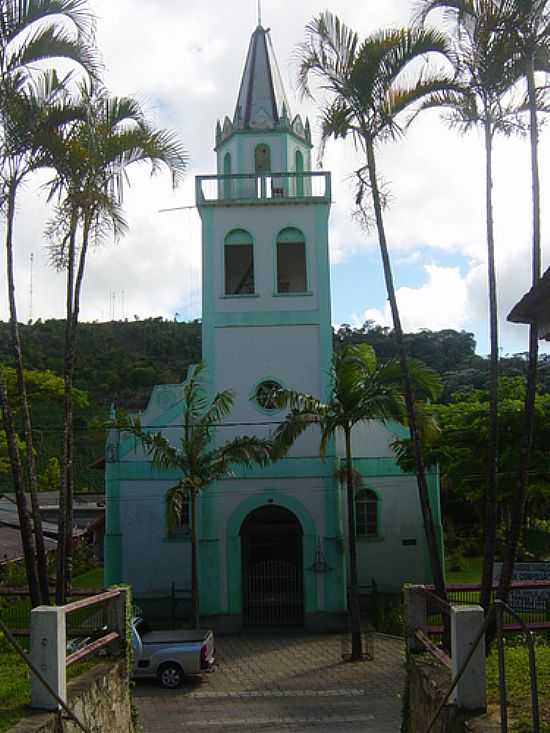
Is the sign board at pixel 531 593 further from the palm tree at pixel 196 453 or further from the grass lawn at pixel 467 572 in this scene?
the grass lawn at pixel 467 572

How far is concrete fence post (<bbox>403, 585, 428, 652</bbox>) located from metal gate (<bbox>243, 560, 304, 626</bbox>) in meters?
12.4

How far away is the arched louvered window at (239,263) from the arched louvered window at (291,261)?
74cm

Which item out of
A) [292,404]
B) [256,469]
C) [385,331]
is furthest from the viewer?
[385,331]

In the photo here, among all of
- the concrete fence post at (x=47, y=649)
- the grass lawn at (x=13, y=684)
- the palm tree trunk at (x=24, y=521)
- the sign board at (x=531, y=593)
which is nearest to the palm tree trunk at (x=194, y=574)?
the sign board at (x=531, y=593)

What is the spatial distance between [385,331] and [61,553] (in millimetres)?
47262

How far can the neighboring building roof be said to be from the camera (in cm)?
722

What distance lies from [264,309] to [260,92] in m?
5.68

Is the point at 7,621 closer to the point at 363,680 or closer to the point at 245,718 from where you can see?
the point at 245,718

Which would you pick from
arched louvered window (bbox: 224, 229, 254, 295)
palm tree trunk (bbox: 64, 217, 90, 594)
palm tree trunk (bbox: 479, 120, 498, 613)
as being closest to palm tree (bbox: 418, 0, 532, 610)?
palm tree trunk (bbox: 479, 120, 498, 613)

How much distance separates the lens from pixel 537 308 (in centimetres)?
751

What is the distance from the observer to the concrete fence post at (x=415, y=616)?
10.6 metres

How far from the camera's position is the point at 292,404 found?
2002cm

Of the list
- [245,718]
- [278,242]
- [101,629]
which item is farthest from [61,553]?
[278,242]

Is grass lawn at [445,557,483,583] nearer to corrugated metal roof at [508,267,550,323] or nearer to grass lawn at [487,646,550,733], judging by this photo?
grass lawn at [487,646,550,733]
